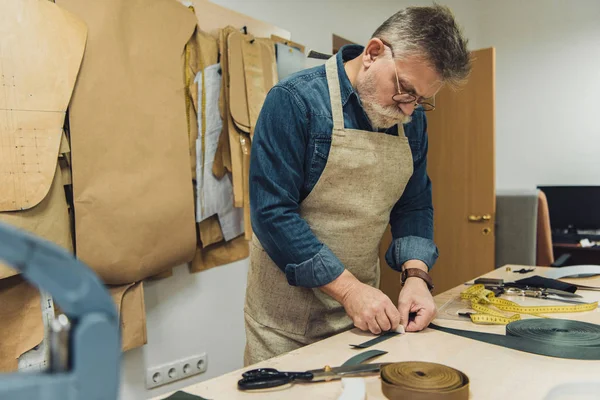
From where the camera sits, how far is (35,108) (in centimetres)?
157

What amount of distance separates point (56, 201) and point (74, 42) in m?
0.52

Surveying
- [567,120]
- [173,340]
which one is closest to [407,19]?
[173,340]

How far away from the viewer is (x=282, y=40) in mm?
2631

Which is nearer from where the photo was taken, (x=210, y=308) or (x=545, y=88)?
(x=210, y=308)

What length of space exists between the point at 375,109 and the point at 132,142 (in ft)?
3.19

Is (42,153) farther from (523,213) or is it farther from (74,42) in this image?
(523,213)

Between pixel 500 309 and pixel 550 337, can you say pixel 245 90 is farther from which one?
pixel 550 337

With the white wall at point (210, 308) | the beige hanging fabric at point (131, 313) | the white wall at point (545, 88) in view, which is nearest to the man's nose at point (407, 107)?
the beige hanging fabric at point (131, 313)

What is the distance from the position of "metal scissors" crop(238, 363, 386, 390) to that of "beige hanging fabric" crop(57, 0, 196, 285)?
110 cm

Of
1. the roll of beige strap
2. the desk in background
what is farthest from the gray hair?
the desk in background

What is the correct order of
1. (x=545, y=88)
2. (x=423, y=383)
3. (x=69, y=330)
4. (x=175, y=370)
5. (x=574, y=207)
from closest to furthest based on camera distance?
(x=69, y=330)
(x=423, y=383)
(x=175, y=370)
(x=574, y=207)
(x=545, y=88)

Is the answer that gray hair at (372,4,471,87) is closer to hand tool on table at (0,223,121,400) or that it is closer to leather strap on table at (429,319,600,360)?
leather strap on table at (429,319,600,360)

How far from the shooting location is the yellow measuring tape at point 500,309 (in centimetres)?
125

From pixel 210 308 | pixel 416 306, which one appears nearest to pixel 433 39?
pixel 416 306
